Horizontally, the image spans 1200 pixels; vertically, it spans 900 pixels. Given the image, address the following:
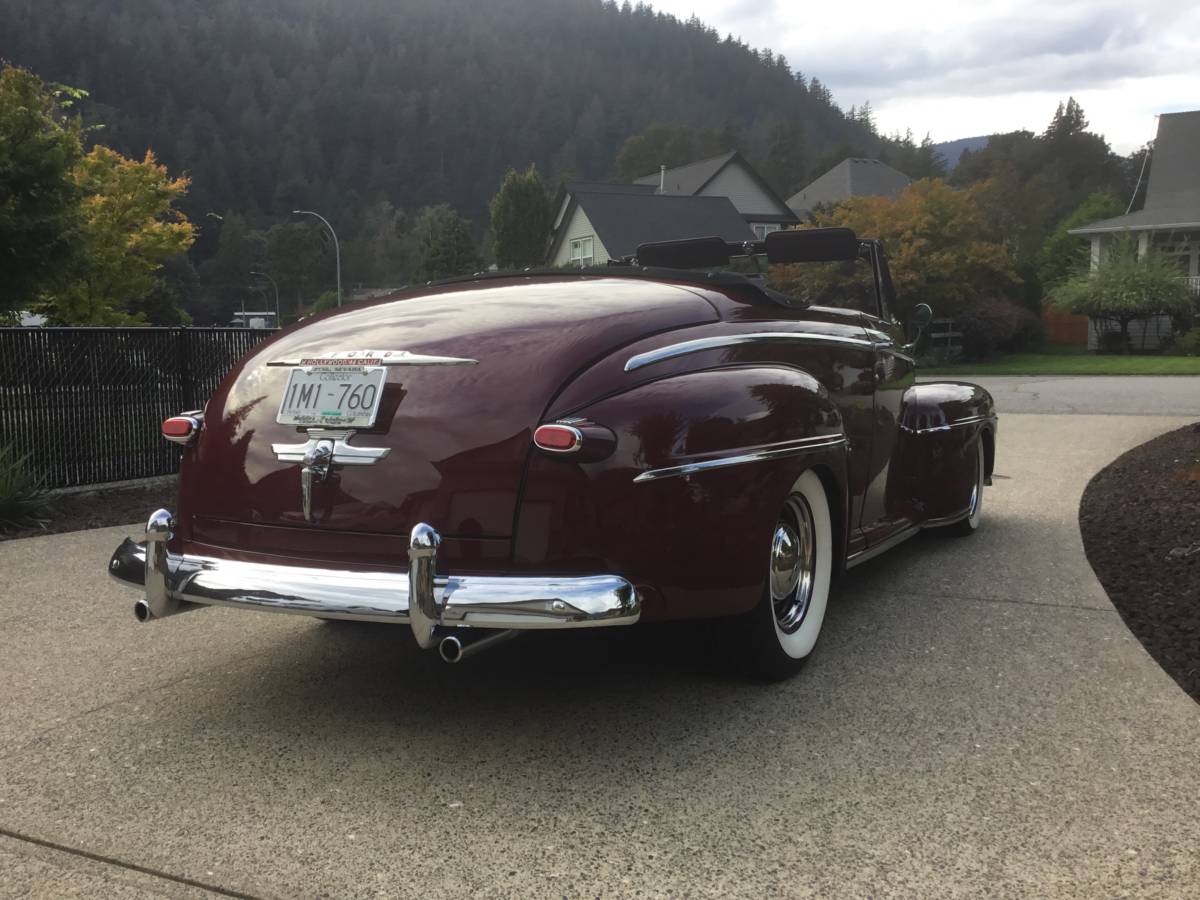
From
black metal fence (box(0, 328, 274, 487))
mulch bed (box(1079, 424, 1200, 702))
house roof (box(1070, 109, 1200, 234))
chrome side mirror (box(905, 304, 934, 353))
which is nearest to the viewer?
mulch bed (box(1079, 424, 1200, 702))

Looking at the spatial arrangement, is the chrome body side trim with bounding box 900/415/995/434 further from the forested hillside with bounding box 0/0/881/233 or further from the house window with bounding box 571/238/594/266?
the forested hillside with bounding box 0/0/881/233

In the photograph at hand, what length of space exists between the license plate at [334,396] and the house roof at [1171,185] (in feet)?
119

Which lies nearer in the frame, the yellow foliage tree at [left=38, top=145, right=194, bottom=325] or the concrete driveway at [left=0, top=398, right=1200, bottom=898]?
the concrete driveway at [left=0, top=398, right=1200, bottom=898]

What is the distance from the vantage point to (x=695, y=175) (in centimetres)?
5981

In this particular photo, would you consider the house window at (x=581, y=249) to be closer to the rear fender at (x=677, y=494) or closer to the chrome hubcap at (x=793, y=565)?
the chrome hubcap at (x=793, y=565)

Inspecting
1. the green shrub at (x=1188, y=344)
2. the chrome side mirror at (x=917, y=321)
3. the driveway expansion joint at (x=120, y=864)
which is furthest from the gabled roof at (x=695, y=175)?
the driveway expansion joint at (x=120, y=864)

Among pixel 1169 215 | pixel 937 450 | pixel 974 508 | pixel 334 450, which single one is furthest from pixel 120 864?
pixel 1169 215

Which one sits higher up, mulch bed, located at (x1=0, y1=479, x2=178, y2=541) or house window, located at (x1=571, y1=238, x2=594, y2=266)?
house window, located at (x1=571, y1=238, x2=594, y2=266)

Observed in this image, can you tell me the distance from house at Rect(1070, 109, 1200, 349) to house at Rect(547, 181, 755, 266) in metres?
14.5

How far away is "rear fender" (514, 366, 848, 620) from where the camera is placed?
262 cm

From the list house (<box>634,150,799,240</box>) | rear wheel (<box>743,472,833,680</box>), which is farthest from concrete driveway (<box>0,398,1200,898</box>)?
house (<box>634,150,799,240</box>)

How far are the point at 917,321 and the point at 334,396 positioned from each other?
332 cm

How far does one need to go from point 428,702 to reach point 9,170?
291 inches

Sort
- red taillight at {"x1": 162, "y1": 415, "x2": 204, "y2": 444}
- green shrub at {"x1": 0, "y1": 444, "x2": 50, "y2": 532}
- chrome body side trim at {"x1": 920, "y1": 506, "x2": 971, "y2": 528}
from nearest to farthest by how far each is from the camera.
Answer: red taillight at {"x1": 162, "y1": 415, "x2": 204, "y2": 444} < chrome body side trim at {"x1": 920, "y1": 506, "x2": 971, "y2": 528} < green shrub at {"x1": 0, "y1": 444, "x2": 50, "y2": 532}
